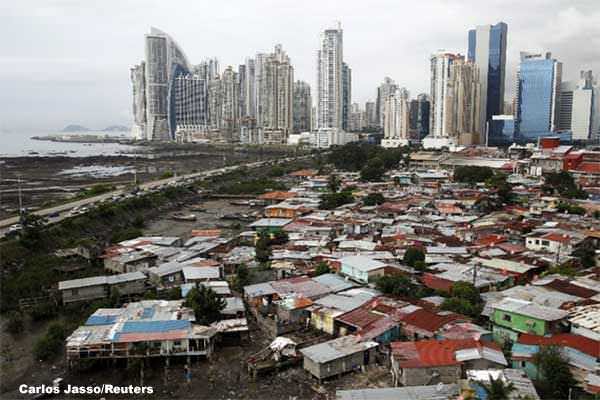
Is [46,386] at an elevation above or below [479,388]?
below

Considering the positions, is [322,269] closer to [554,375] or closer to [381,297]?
[381,297]

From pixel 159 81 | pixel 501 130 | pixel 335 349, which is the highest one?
pixel 159 81

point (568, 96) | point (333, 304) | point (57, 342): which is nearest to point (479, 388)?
point (333, 304)

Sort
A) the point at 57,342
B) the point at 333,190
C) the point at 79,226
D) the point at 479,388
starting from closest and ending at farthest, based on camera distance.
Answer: the point at 479,388 < the point at 57,342 < the point at 79,226 < the point at 333,190

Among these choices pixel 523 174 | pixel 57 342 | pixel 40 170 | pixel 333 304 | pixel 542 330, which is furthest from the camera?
pixel 40 170

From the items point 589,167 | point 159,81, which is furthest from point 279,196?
point 159,81

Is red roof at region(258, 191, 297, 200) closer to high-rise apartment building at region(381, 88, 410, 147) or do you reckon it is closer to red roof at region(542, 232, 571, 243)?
red roof at region(542, 232, 571, 243)

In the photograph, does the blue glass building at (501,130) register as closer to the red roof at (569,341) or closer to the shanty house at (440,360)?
the red roof at (569,341)

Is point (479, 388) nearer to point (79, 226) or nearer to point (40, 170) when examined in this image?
point (79, 226)
